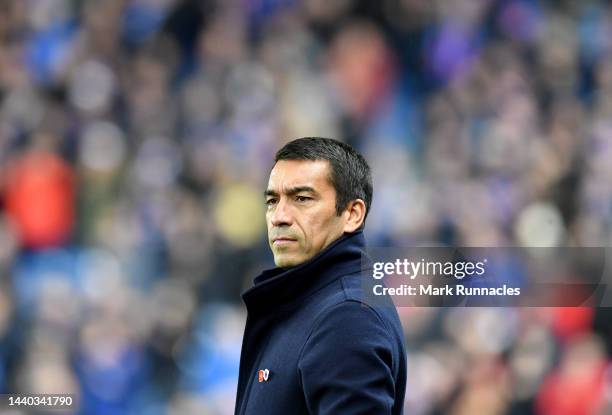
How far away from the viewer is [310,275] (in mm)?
1519

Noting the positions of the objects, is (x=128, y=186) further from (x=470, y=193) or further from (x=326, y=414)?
(x=326, y=414)

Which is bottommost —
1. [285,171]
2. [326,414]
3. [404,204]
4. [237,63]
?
[326,414]

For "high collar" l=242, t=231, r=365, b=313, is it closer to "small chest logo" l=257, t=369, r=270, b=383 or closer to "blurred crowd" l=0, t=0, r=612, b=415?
"small chest logo" l=257, t=369, r=270, b=383

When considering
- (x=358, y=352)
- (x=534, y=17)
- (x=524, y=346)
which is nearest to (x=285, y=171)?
(x=358, y=352)

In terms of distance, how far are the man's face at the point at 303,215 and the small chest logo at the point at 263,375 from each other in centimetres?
20

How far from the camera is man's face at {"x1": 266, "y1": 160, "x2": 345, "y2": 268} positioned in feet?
5.15

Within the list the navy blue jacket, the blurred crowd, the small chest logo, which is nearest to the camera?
the navy blue jacket

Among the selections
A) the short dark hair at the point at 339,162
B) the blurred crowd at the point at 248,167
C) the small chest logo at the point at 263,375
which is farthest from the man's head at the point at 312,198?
the blurred crowd at the point at 248,167

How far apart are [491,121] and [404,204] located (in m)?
0.48

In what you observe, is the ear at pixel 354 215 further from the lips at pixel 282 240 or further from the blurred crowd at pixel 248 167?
the blurred crowd at pixel 248 167

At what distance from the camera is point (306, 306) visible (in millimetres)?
1489

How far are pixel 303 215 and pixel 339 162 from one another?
12 centimetres

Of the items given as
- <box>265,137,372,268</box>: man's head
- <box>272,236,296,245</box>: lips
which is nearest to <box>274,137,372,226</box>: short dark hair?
<box>265,137,372,268</box>: man's head

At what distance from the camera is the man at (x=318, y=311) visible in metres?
1.31
